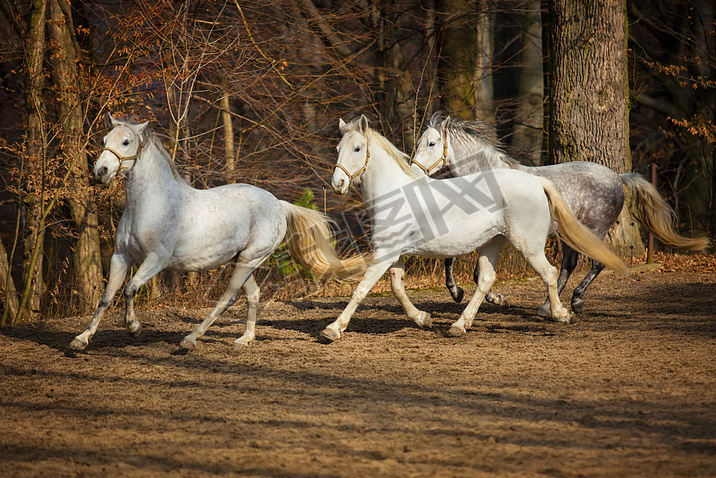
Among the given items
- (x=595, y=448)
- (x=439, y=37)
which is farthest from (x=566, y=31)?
(x=595, y=448)

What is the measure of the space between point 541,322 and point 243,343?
9.77 feet

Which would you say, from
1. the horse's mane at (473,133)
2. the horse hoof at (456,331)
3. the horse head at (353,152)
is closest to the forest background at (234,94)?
the horse's mane at (473,133)

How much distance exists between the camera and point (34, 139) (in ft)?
26.2

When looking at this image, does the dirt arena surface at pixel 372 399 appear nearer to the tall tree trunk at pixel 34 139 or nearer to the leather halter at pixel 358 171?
the tall tree trunk at pixel 34 139

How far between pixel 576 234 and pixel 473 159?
62.2 inches

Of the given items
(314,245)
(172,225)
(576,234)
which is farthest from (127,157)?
(576,234)

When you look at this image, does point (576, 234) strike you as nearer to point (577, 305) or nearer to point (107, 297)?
point (577, 305)

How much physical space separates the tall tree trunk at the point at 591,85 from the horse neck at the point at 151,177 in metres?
6.77

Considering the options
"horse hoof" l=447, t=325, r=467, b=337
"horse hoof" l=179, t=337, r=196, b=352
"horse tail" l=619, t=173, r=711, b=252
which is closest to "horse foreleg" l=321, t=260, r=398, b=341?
"horse hoof" l=447, t=325, r=467, b=337

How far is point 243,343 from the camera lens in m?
6.10

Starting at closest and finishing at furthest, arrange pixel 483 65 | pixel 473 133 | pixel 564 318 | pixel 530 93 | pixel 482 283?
pixel 482 283 < pixel 564 318 < pixel 473 133 < pixel 483 65 < pixel 530 93

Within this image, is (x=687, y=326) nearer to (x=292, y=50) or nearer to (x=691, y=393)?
(x=691, y=393)

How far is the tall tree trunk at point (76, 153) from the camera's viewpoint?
8.18m

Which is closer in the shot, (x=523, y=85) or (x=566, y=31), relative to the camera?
(x=566, y=31)
